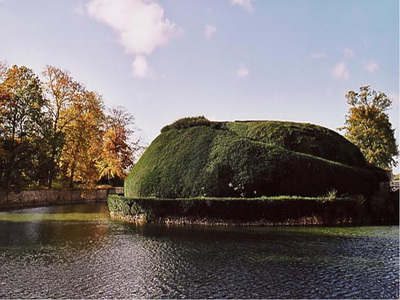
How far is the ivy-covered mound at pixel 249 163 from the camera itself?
68.6 ft

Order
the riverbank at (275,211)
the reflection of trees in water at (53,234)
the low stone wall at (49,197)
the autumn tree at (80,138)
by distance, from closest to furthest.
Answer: the reflection of trees in water at (53,234) → the riverbank at (275,211) → the low stone wall at (49,197) → the autumn tree at (80,138)

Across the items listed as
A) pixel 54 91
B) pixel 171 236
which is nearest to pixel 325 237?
pixel 171 236

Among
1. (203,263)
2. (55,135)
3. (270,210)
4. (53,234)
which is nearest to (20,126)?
(55,135)

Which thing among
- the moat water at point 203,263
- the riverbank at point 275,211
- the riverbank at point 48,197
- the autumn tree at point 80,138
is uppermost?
the autumn tree at point 80,138

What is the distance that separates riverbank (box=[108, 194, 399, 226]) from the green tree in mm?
25793

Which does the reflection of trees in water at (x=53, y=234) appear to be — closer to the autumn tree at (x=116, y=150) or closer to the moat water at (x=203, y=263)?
the moat water at (x=203, y=263)

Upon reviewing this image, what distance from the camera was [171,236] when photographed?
15.2 m

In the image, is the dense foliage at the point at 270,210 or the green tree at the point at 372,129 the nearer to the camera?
the dense foliage at the point at 270,210

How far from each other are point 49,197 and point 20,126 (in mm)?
7477

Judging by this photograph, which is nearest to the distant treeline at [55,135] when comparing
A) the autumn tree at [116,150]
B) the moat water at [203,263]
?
the autumn tree at [116,150]

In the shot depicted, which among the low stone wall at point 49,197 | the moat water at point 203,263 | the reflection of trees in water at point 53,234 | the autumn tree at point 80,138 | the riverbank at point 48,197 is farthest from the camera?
the autumn tree at point 80,138

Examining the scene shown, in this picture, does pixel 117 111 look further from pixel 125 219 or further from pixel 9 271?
pixel 9 271

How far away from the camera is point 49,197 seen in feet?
129

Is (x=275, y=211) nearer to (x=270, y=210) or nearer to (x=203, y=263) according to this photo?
(x=270, y=210)
